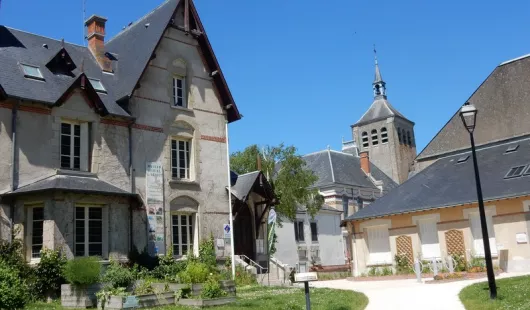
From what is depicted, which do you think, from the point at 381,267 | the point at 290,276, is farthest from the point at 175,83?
the point at 381,267

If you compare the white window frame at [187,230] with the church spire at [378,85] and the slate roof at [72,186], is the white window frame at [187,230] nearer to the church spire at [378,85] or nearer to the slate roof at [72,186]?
the slate roof at [72,186]

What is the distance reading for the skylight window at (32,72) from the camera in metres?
17.9

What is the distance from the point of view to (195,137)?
2152 centimetres

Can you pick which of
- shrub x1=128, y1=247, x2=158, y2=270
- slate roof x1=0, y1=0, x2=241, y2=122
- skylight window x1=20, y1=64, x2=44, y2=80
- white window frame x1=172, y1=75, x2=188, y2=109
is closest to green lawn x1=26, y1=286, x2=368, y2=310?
shrub x1=128, y1=247, x2=158, y2=270

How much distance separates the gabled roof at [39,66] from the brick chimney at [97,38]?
11.5 inches

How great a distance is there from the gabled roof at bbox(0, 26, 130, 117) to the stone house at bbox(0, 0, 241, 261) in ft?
0.16

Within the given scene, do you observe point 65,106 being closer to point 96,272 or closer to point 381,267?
point 96,272

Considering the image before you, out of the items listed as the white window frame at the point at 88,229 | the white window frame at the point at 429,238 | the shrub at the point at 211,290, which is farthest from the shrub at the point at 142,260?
the white window frame at the point at 429,238

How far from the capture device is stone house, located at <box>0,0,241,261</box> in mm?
16547

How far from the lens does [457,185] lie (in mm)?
23734

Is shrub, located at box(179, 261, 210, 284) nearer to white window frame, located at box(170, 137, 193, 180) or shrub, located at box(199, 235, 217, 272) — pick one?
shrub, located at box(199, 235, 217, 272)

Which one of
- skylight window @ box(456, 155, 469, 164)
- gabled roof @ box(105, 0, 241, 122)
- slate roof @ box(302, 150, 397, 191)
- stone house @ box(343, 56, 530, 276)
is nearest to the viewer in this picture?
gabled roof @ box(105, 0, 241, 122)

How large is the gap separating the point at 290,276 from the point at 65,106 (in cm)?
1161

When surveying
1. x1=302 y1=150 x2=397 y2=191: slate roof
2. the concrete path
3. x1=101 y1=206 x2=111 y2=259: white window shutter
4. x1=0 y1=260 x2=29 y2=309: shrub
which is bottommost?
the concrete path
